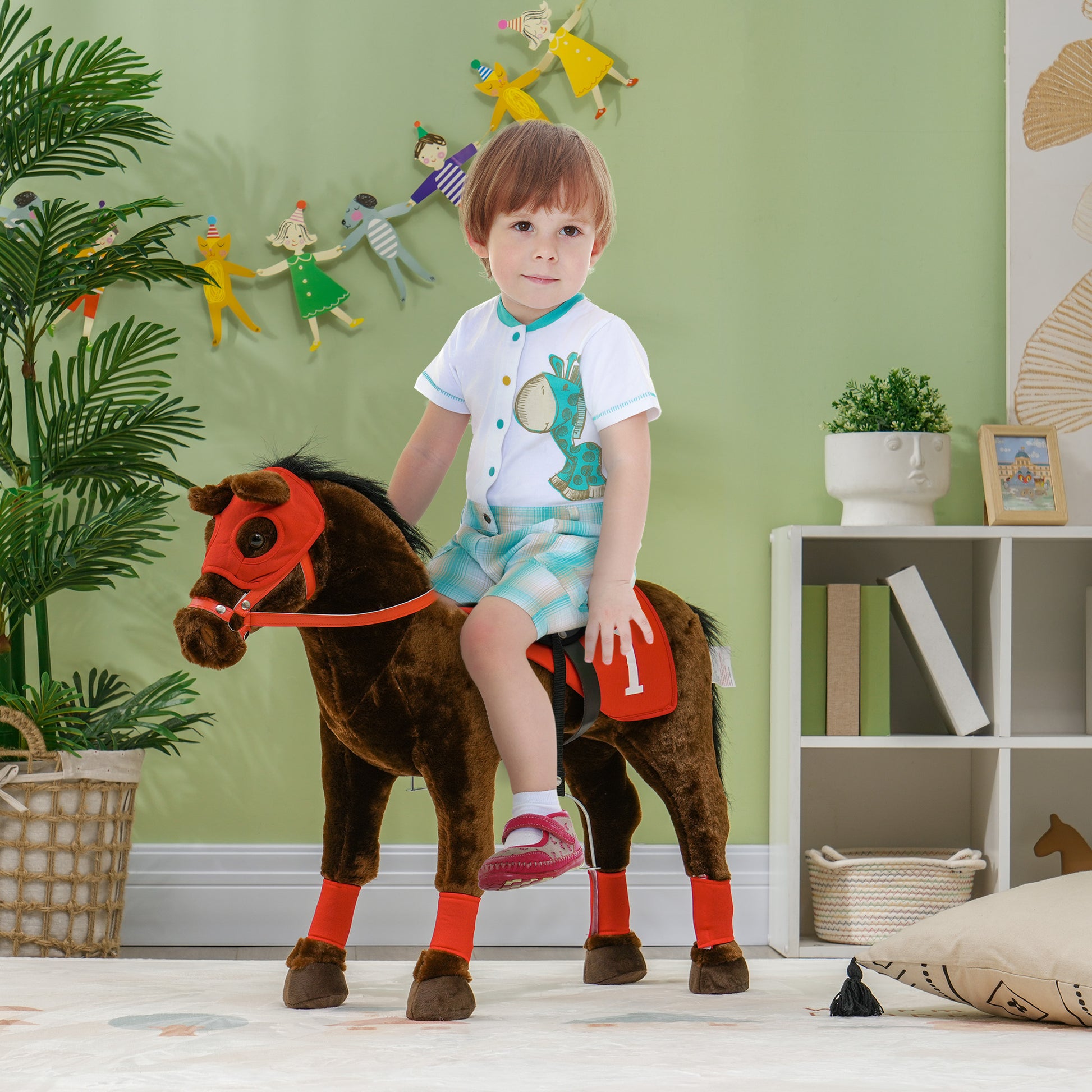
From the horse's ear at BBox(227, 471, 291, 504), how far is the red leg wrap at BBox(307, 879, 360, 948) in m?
0.44

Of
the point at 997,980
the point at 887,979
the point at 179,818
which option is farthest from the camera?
the point at 179,818

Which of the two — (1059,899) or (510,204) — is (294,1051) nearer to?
(1059,899)

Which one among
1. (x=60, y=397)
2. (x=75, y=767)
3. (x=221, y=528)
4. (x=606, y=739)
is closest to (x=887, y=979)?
(x=606, y=739)

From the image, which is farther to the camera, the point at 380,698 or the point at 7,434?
the point at 7,434

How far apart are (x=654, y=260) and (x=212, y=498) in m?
1.37

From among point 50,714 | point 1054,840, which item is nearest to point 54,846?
point 50,714

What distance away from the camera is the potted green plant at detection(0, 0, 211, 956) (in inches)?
71.3

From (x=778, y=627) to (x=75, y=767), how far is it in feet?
4.15

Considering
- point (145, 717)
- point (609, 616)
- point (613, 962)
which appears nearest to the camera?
point (609, 616)

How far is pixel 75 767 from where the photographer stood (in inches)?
72.2

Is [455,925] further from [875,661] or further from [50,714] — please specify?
[875,661]

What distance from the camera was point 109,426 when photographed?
1932 millimetres

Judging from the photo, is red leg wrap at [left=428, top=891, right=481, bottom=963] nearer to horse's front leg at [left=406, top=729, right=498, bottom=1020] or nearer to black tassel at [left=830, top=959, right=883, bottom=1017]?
horse's front leg at [left=406, top=729, right=498, bottom=1020]

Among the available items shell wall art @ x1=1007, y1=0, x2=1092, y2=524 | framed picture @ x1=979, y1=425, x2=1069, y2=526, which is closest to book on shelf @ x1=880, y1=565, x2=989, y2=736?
framed picture @ x1=979, y1=425, x2=1069, y2=526
